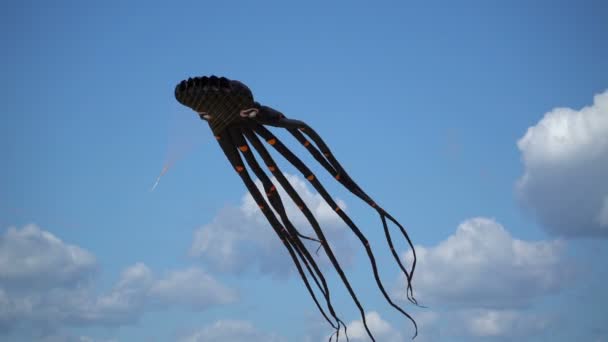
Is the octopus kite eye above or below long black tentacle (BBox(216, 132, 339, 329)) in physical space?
above

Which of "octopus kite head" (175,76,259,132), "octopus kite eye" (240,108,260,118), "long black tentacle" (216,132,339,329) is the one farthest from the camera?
"long black tentacle" (216,132,339,329)

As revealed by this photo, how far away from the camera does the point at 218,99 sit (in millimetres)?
10938

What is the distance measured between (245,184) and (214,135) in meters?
0.86

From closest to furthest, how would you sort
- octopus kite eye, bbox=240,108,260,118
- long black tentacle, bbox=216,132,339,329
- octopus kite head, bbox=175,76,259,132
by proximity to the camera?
1. octopus kite head, bbox=175,76,259,132
2. octopus kite eye, bbox=240,108,260,118
3. long black tentacle, bbox=216,132,339,329

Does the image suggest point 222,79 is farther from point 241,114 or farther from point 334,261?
point 334,261

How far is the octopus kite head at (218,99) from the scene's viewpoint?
10.9 m

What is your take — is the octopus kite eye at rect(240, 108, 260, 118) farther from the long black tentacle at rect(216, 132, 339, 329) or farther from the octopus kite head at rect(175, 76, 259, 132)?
the long black tentacle at rect(216, 132, 339, 329)

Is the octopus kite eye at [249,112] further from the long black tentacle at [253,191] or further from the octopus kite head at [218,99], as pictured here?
the long black tentacle at [253,191]

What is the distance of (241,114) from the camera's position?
11219mm

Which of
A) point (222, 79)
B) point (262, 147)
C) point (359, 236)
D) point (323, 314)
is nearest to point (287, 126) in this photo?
point (262, 147)

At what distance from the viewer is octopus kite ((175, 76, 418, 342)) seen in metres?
11.2

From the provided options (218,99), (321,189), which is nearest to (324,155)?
(321,189)

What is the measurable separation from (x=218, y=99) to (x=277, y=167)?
1.30m

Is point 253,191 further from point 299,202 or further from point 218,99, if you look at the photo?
point 218,99
